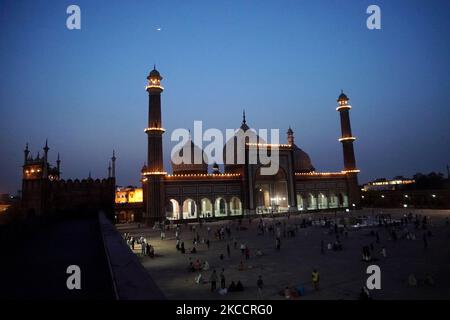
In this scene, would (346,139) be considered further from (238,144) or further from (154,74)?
(154,74)

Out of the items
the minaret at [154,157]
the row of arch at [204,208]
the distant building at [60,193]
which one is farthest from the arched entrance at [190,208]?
the distant building at [60,193]

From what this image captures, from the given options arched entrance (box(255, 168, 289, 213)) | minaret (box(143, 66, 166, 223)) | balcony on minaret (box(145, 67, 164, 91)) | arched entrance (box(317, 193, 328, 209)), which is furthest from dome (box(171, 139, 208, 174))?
arched entrance (box(317, 193, 328, 209))

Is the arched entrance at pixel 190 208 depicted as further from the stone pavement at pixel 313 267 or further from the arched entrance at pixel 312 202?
the stone pavement at pixel 313 267

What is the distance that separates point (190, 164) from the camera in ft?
151

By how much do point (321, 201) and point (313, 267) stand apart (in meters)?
39.6

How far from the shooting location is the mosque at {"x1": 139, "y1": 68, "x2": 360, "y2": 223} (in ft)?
123

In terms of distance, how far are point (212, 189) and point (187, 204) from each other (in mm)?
5968

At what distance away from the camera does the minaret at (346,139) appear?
2032 inches

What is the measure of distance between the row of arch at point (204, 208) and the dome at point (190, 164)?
4398mm

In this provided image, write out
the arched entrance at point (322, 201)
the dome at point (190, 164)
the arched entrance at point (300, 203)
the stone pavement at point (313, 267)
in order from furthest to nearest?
1. the arched entrance at point (322, 201)
2. the arched entrance at point (300, 203)
3. the dome at point (190, 164)
4. the stone pavement at point (313, 267)

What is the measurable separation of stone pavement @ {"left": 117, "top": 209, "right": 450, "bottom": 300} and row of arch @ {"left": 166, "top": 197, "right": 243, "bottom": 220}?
17316 mm

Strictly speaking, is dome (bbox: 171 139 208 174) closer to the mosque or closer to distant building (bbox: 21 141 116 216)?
the mosque

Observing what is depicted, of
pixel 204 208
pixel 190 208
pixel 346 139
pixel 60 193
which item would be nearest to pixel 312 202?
pixel 346 139
